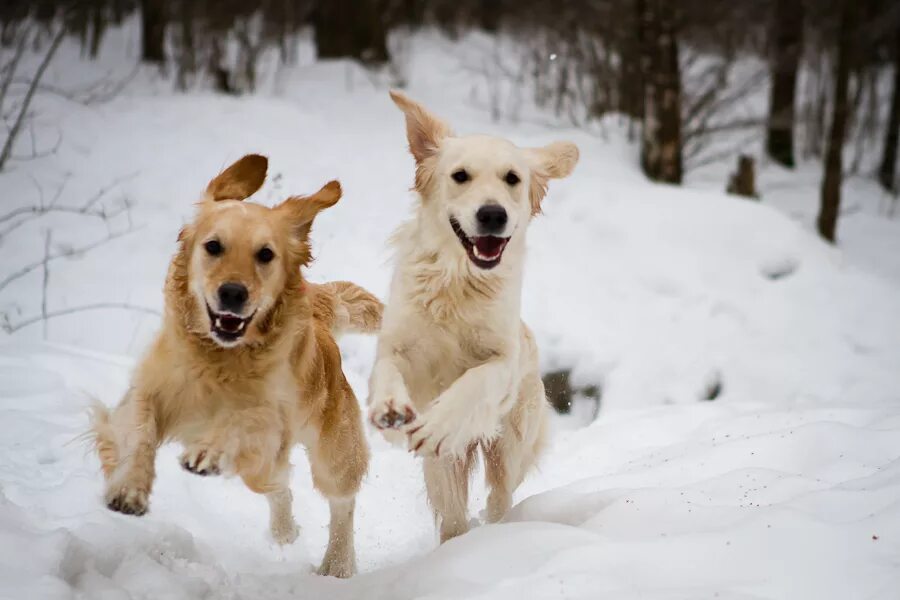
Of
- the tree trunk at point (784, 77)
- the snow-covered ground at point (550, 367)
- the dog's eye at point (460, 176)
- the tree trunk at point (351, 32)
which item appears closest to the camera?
the snow-covered ground at point (550, 367)

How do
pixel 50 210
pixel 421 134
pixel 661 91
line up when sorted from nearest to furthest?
pixel 421 134
pixel 50 210
pixel 661 91

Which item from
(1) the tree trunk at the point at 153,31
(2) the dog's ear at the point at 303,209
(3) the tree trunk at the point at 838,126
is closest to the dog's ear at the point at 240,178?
(2) the dog's ear at the point at 303,209

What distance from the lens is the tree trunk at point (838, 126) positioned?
8.80m

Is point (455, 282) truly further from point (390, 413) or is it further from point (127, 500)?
point (127, 500)

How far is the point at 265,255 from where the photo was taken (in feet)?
10.0

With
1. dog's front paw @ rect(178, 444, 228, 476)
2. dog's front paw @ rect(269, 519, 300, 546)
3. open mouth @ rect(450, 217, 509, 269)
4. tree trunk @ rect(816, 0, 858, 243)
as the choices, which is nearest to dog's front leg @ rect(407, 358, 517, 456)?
open mouth @ rect(450, 217, 509, 269)

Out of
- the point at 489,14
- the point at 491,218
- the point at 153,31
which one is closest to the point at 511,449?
the point at 491,218

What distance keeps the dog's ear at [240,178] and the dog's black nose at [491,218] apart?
95 centimetres

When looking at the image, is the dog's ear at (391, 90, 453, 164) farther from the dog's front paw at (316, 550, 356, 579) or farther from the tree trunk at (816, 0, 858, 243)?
the tree trunk at (816, 0, 858, 243)

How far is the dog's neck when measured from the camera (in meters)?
3.44

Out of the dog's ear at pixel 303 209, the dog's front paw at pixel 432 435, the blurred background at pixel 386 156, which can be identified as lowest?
the blurred background at pixel 386 156

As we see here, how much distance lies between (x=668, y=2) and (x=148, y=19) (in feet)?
21.8

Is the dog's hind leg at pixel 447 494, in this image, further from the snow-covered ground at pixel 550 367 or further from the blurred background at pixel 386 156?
the blurred background at pixel 386 156

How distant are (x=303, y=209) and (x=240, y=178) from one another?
369 millimetres
